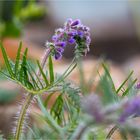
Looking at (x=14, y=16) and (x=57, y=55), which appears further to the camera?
(x=14, y=16)

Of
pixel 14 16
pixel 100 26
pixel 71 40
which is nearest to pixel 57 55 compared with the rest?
pixel 71 40

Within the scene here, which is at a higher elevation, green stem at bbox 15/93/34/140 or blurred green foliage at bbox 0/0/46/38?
green stem at bbox 15/93/34/140

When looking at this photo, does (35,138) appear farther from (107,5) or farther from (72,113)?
(107,5)

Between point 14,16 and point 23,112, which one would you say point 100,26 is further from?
point 23,112

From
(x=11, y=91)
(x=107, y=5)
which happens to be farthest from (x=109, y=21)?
(x=11, y=91)

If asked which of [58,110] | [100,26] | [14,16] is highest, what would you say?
[58,110]

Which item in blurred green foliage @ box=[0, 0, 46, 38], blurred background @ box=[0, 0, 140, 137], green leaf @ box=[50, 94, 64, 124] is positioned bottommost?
blurred background @ box=[0, 0, 140, 137]

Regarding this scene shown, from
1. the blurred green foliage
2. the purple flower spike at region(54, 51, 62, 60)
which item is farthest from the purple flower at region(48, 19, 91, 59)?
the blurred green foliage

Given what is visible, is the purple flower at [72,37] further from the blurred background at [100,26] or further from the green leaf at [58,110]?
the blurred background at [100,26]

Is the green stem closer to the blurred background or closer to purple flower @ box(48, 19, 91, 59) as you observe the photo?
purple flower @ box(48, 19, 91, 59)

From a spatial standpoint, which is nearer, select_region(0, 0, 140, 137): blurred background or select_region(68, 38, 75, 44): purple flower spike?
select_region(68, 38, 75, 44): purple flower spike

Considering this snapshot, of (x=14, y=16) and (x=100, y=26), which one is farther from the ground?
(x=14, y=16)
